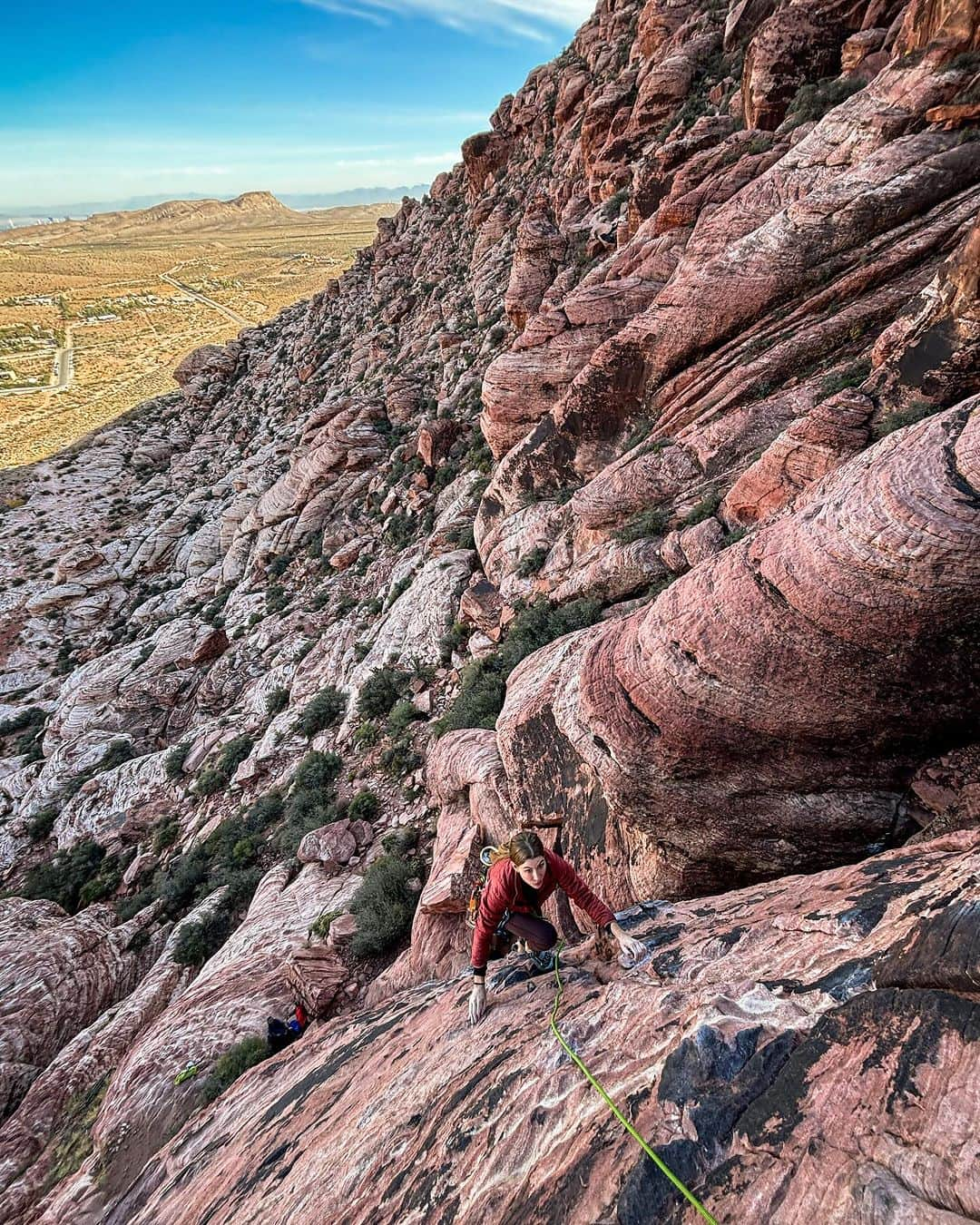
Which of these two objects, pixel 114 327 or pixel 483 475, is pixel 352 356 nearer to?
pixel 483 475

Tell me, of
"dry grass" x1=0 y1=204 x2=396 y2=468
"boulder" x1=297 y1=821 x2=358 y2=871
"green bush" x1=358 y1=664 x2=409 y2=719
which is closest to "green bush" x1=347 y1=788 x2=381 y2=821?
"boulder" x1=297 y1=821 x2=358 y2=871

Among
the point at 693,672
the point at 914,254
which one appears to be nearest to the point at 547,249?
the point at 914,254

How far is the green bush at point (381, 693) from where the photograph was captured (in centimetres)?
1681

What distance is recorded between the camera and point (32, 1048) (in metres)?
11.7

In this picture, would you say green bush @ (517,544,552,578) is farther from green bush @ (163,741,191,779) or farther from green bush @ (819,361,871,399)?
green bush @ (163,741,191,779)

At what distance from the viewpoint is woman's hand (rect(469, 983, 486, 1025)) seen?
17.6 ft

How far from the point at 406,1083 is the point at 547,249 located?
2963 centimetres

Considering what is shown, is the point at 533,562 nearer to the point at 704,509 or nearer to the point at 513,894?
the point at 704,509

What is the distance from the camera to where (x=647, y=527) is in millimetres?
12492

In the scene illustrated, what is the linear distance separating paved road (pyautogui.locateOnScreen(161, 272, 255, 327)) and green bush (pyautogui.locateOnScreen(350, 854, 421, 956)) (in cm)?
13928

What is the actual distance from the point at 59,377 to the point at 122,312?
44.6 metres

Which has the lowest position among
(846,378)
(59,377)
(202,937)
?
(202,937)

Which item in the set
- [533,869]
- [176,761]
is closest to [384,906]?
[533,869]

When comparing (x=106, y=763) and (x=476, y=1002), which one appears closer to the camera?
A: (x=476, y=1002)
